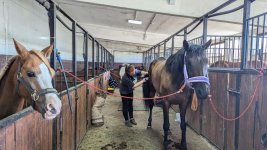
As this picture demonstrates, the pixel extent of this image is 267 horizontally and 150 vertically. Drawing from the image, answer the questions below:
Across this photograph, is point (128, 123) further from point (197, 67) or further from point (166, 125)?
point (197, 67)

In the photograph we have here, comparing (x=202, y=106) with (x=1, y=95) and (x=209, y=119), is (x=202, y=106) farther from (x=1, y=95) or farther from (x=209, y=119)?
(x=1, y=95)

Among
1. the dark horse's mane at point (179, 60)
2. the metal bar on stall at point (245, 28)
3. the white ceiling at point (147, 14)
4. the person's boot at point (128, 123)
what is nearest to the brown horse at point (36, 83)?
the dark horse's mane at point (179, 60)

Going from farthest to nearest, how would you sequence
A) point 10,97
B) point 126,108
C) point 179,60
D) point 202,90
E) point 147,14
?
1. point 147,14
2. point 126,108
3. point 179,60
4. point 202,90
5. point 10,97

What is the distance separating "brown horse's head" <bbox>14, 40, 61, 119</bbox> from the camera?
3.57ft

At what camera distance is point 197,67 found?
7.30 ft

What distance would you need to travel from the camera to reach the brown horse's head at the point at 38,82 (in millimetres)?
1088

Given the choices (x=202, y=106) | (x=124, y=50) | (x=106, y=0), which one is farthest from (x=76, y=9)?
(x=124, y=50)

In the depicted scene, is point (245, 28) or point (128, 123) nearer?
point (245, 28)

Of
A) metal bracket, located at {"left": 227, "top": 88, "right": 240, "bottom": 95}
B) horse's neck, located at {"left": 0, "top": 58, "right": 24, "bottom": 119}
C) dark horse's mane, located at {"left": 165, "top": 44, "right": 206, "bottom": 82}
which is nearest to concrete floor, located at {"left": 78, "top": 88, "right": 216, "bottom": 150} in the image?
metal bracket, located at {"left": 227, "top": 88, "right": 240, "bottom": 95}

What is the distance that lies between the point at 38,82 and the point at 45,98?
0.31 feet

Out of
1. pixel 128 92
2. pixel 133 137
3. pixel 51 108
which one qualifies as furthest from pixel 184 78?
pixel 51 108

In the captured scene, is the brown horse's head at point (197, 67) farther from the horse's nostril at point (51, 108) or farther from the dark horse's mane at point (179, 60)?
the horse's nostril at point (51, 108)

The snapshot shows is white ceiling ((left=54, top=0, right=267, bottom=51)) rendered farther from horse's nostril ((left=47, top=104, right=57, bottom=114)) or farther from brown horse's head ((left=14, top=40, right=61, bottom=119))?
horse's nostril ((left=47, top=104, right=57, bottom=114))

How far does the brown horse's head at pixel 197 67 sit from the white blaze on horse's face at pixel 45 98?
1.45 meters
